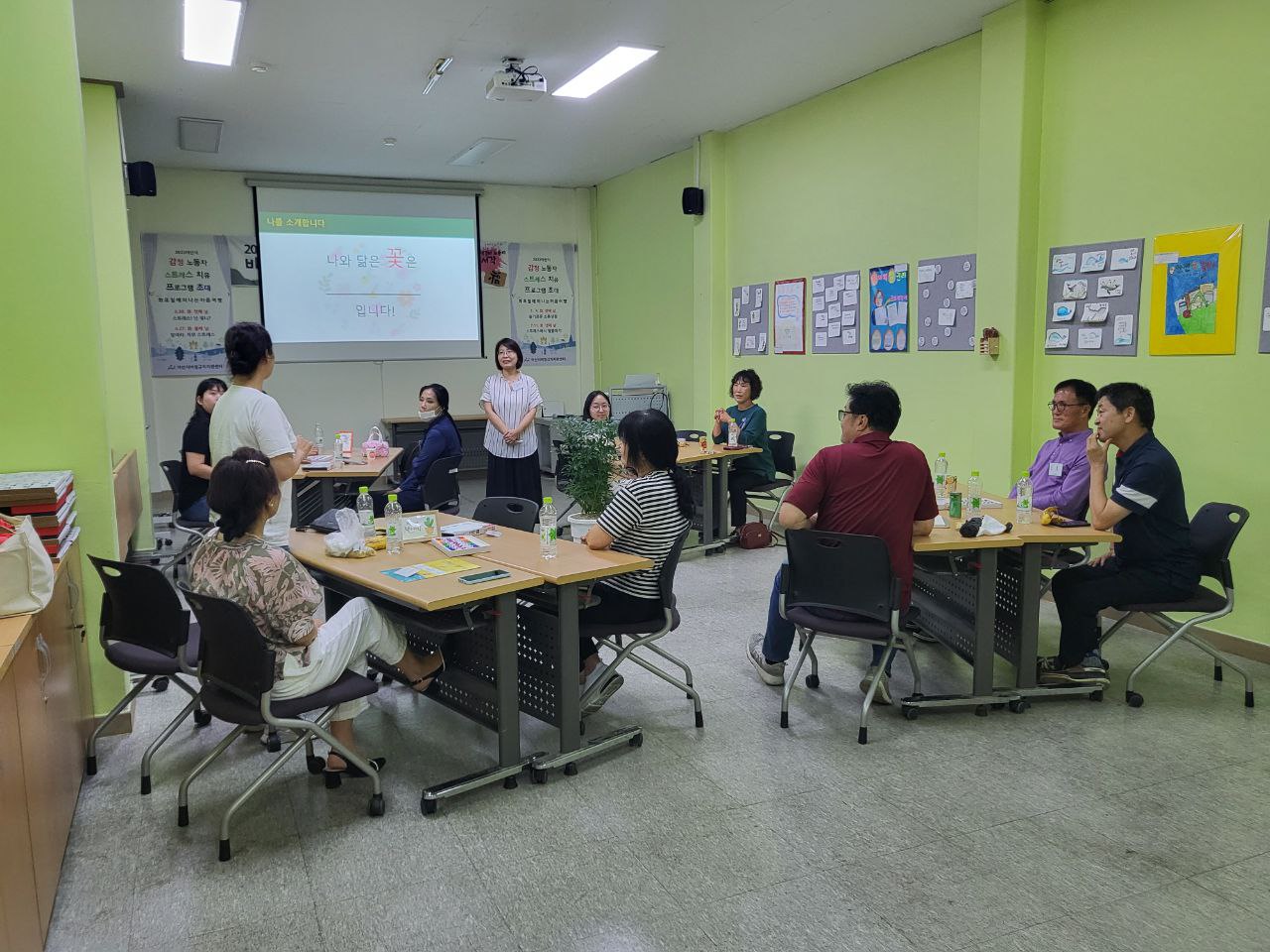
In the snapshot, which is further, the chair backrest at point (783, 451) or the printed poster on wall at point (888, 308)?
the chair backrest at point (783, 451)

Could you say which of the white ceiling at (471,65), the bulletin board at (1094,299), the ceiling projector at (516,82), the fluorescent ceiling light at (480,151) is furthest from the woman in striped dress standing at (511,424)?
the bulletin board at (1094,299)

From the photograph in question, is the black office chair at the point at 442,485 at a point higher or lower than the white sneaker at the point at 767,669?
higher

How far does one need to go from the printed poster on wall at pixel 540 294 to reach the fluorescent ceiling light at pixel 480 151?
1.37 meters

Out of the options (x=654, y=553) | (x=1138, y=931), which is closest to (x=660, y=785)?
(x=654, y=553)

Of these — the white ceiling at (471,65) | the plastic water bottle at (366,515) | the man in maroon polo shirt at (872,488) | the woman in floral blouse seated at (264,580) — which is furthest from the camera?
the white ceiling at (471,65)

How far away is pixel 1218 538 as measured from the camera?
359cm

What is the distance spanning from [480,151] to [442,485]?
3974 mm

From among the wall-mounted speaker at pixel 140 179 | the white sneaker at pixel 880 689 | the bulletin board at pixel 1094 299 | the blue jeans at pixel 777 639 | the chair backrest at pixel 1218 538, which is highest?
the wall-mounted speaker at pixel 140 179

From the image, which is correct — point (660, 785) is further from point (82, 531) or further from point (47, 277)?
point (47, 277)

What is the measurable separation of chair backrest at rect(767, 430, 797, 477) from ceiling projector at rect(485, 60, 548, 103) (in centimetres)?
299

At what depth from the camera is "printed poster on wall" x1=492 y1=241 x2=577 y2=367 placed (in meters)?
10.0

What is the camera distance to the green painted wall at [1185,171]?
→ 4.04 meters

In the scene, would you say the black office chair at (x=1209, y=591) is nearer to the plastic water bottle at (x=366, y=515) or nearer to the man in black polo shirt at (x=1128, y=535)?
the man in black polo shirt at (x=1128, y=535)

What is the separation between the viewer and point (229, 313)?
352 inches
